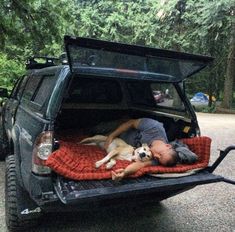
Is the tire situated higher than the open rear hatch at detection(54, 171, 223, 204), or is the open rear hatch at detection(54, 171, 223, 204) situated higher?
the open rear hatch at detection(54, 171, 223, 204)

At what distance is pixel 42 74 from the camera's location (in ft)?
15.9

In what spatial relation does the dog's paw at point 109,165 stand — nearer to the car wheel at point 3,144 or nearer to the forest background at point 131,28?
the car wheel at point 3,144

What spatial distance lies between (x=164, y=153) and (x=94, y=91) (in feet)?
6.95

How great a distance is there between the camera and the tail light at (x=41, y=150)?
341 centimetres

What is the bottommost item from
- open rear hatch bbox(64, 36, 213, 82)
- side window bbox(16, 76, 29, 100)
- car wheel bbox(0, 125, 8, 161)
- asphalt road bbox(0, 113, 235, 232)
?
asphalt road bbox(0, 113, 235, 232)

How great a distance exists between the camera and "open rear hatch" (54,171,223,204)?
319cm

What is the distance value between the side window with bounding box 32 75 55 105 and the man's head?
1.24m

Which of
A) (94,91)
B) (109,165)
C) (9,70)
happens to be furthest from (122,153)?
(9,70)

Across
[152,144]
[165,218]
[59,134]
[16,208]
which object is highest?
[152,144]

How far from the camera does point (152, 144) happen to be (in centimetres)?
414

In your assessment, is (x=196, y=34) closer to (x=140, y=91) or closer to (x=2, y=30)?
(x=2, y=30)

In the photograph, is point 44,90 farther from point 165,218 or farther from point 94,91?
point 165,218

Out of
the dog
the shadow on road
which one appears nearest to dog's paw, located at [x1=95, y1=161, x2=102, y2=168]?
the dog

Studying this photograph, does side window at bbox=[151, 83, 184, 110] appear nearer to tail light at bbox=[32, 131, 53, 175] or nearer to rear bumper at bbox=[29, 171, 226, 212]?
rear bumper at bbox=[29, 171, 226, 212]
